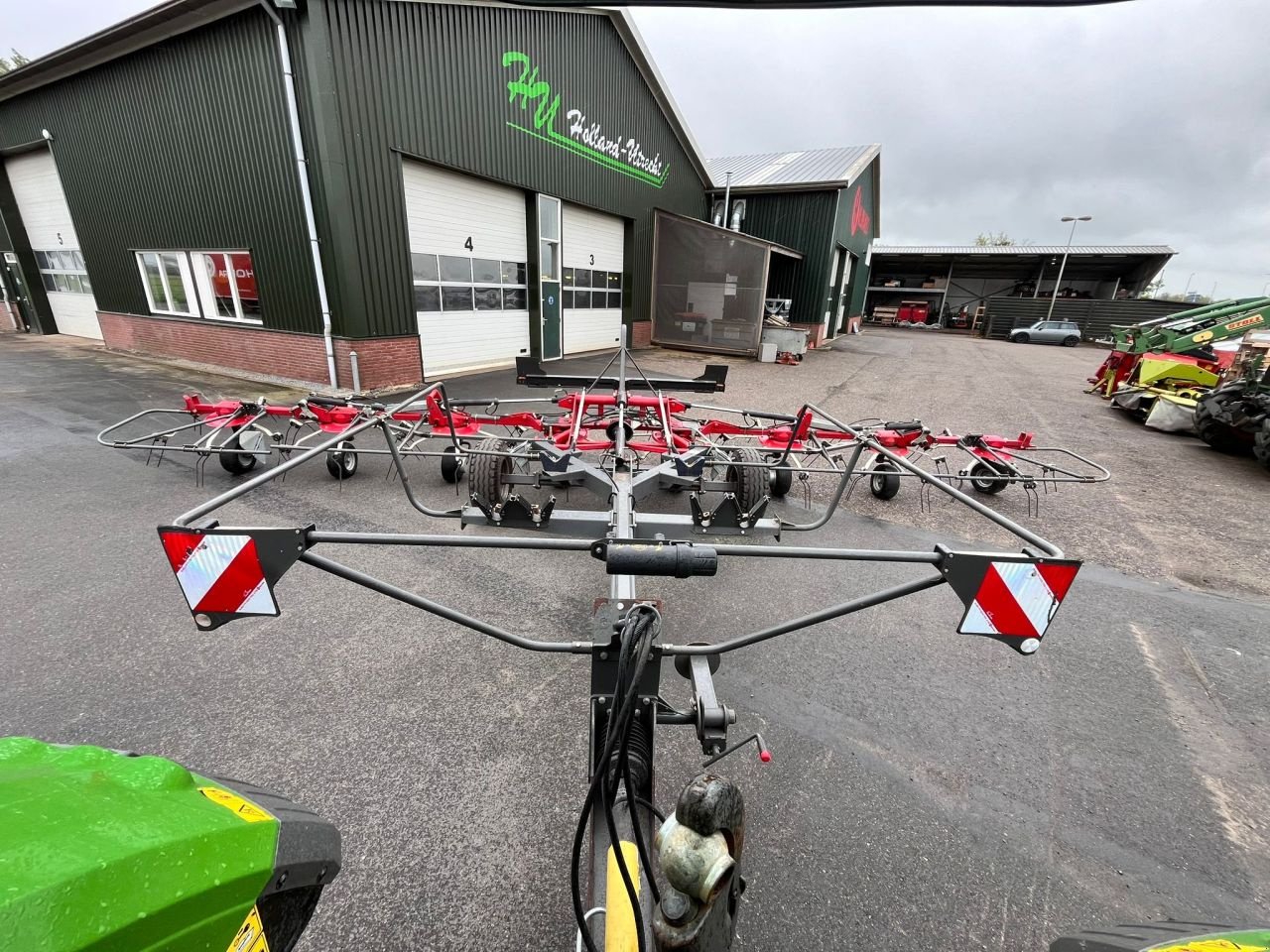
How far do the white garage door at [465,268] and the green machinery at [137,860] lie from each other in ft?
33.2

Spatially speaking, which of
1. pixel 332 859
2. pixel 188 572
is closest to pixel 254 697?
pixel 188 572

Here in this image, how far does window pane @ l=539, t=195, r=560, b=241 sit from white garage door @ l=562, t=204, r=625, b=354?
0.47 m

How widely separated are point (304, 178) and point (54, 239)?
12185 millimetres

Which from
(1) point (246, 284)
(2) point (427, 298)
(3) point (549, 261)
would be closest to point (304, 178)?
(2) point (427, 298)

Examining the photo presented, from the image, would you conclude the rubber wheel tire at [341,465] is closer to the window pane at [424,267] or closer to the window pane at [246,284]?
the window pane at [424,267]

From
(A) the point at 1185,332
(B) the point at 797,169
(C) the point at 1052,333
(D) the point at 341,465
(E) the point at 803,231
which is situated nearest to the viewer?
(D) the point at 341,465

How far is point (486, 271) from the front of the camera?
11.4m

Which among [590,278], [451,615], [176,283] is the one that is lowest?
[451,615]

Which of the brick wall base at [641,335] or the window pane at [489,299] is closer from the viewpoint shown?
the window pane at [489,299]

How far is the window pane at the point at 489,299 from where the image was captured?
448 inches

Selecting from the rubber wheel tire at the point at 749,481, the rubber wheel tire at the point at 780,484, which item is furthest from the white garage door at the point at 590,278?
the rubber wheel tire at the point at 749,481

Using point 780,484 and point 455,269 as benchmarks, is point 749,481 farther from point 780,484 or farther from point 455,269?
point 455,269

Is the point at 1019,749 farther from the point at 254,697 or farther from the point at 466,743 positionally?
the point at 254,697

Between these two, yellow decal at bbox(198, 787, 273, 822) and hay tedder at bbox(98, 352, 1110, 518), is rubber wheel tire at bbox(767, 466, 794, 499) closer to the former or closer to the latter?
hay tedder at bbox(98, 352, 1110, 518)
